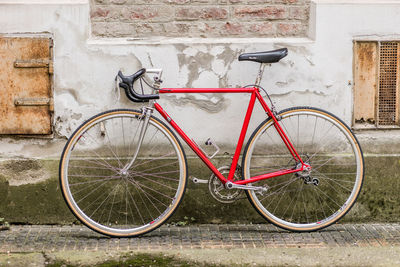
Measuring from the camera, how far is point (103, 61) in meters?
5.33

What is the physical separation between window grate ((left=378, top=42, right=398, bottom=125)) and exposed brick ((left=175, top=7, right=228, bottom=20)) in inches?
52.0

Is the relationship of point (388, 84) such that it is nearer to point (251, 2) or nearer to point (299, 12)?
point (299, 12)

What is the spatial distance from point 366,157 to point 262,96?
97cm

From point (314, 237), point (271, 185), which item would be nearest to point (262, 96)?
point (271, 185)

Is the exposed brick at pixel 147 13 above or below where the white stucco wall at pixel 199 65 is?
above

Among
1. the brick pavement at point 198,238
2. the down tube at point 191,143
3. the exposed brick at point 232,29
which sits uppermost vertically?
the exposed brick at point 232,29

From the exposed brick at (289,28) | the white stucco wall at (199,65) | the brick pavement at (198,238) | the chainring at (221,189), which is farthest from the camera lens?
the exposed brick at (289,28)

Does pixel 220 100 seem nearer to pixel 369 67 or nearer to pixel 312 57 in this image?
pixel 312 57

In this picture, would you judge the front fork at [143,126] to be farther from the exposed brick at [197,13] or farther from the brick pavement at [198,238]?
the exposed brick at [197,13]

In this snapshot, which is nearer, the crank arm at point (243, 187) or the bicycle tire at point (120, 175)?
the crank arm at point (243, 187)

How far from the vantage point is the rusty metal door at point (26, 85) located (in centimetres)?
529

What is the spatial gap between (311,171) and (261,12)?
4.27 ft

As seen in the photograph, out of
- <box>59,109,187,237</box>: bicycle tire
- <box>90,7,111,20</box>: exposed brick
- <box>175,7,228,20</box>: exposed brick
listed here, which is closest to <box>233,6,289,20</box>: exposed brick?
<box>175,7,228,20</box>: exposed brick

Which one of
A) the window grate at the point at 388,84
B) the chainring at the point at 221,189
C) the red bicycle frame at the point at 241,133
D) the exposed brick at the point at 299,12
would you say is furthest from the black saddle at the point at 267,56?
the window grate at the point at 388,84
